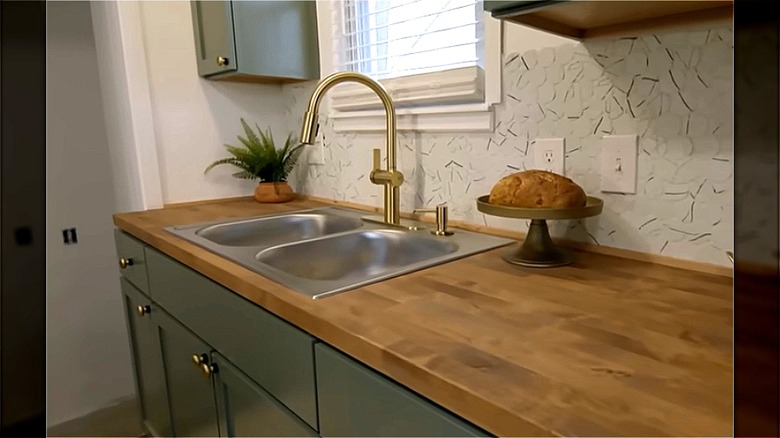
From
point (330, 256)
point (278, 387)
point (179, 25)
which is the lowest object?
point (278, 387)

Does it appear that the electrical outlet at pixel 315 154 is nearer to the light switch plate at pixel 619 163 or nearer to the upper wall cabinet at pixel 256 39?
the upper wall cabinet at pixel 256 39

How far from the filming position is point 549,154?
111cm

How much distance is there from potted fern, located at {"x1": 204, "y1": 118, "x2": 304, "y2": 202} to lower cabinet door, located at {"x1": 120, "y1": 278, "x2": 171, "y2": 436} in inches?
21.9

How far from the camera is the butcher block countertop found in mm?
479

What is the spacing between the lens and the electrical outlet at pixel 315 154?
1.86 m

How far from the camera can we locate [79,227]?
8.15 ft

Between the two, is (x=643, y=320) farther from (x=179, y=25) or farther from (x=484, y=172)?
(x=179, y=25)

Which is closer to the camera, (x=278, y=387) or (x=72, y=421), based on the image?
(x=278, y=387)

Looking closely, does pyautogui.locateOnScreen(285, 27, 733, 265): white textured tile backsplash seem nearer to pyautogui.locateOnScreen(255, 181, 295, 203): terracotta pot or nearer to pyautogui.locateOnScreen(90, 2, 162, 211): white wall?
pyautogui.locateOnScreen(255, 181, 295, 203): terracotta pot

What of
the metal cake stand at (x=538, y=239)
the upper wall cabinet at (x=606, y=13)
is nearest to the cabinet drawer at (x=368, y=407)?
the metal cake stand at (x=538, y=239)

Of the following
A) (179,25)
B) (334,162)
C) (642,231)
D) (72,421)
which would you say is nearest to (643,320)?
(642,231)

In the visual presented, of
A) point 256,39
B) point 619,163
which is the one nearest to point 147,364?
point 256,39

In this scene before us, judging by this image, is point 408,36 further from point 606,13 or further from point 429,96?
point 606,13

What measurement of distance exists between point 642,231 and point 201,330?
3.14 ft
